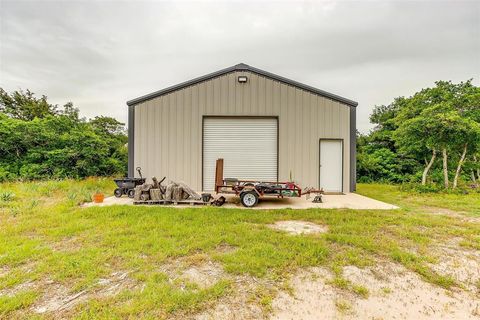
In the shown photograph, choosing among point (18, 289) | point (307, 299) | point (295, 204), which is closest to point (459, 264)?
point (307, 299)

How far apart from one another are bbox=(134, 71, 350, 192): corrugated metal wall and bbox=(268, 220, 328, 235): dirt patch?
4200mm

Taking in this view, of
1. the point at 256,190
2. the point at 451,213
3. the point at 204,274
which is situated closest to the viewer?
the point at 204,274

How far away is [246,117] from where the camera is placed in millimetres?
8695

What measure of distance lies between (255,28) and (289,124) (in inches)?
255

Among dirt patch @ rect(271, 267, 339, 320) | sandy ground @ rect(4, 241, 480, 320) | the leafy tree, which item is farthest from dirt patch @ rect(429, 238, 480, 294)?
the leafy tree

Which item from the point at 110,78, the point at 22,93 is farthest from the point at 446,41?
the point at 22,93

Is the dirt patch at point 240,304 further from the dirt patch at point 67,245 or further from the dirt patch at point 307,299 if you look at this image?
the dirt patch at point 67,245

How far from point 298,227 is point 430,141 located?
859 centimetres

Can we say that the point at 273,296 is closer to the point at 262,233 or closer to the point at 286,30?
the point at 262,233

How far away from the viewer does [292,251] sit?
118 inches

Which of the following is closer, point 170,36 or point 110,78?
point 170,36

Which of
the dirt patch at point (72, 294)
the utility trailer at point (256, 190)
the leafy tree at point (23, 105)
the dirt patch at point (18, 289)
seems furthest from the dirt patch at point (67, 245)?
the leafy tree at point (23, 105)

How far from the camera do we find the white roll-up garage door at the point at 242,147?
8.70 m

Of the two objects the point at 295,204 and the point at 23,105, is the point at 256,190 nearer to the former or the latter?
the point at 295,204
